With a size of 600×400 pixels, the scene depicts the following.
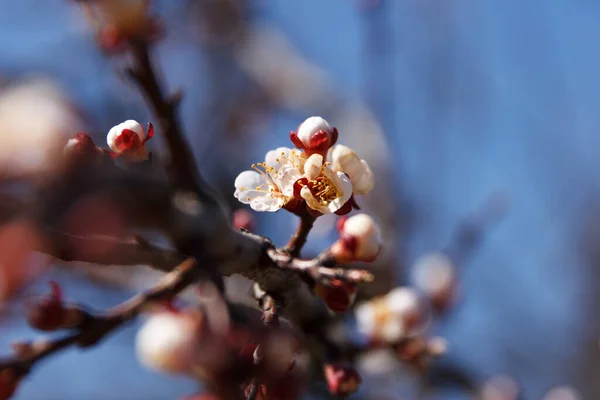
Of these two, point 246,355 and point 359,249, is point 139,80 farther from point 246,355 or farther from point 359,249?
point 246,355

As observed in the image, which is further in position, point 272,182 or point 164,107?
point 164,107

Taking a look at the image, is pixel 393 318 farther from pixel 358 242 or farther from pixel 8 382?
pixel 8 382

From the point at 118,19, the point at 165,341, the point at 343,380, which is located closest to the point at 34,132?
the point at 165,341

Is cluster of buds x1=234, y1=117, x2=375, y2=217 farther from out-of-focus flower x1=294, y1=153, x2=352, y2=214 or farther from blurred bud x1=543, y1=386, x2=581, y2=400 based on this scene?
blurred bud x1=543, y1=386, x2=581, y2=400

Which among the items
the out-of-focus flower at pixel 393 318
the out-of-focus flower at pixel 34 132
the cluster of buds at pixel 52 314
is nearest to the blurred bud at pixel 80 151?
the out-of-focus flower at pixel 34 132

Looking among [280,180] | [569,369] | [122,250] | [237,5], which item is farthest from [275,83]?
[569,369]

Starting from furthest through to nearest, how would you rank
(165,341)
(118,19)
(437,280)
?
(437,280)
(118,19)
(165,341)

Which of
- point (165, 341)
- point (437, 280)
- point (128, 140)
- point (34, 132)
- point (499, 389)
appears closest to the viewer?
point (34, 132)
